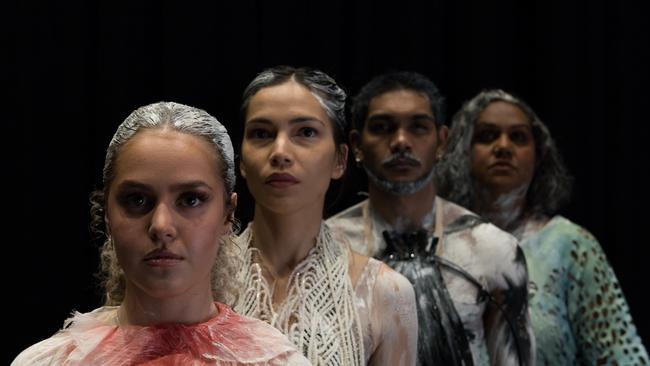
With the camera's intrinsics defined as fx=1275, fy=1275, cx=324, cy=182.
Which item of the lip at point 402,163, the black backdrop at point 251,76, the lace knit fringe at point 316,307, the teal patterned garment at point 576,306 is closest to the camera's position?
the lace knit fringe at point 316,307

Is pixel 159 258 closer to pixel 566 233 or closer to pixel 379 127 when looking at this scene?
pixel 379 127

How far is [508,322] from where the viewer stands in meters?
3.40

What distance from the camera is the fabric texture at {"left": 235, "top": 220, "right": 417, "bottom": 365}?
2707 mm

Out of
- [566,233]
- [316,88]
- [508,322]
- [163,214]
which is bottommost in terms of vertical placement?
[508,322]

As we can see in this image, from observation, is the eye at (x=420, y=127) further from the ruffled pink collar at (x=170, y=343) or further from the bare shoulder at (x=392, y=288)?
the ruffled pink collar at (x=170, y=343)

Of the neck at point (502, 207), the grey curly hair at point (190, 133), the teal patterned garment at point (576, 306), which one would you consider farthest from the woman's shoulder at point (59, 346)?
the neck at point (502, 207)

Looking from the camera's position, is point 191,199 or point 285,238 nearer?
point 191,199

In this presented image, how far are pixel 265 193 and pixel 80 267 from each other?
2.52 feet

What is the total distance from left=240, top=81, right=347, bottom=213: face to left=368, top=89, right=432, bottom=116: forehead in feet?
2.00

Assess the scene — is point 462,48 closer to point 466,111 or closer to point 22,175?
point 466,111

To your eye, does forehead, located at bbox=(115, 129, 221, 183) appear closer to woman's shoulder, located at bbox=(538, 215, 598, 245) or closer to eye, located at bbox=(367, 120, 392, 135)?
eye, located at bbox=(367, 120, 392, 135)

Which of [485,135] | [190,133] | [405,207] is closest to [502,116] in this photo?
[485,135]

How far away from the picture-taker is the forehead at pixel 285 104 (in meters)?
2.86

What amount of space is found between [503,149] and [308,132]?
1.36 meters
